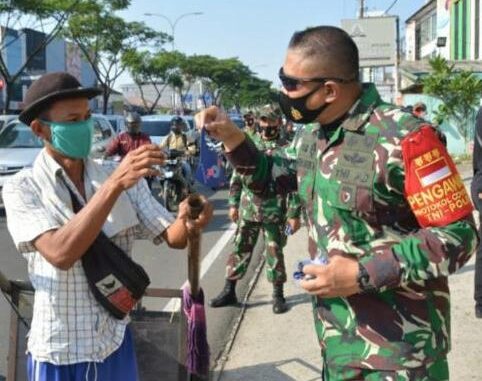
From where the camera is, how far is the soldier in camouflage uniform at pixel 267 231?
5.68 metres

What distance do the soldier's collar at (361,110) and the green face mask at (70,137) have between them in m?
0.89

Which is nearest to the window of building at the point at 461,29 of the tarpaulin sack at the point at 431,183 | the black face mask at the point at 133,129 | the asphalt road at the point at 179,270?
the black face mask at the point at 133,129

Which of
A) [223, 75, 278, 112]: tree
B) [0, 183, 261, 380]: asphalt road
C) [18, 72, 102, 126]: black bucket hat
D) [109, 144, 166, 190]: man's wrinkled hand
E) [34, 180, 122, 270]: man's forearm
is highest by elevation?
[223, 75, 278, 112]: tree

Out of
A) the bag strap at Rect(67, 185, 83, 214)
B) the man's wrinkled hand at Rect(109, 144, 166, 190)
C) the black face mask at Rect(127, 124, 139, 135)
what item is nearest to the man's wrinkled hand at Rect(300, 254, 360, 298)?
the man's wrinkled hand at Rect(109, 144, 166, 190)

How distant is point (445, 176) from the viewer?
77.6 inches

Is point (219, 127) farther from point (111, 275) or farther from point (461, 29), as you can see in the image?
point (461, 29)

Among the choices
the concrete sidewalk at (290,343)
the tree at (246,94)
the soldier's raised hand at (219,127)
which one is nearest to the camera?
the soldier's raised hand at (219,127)

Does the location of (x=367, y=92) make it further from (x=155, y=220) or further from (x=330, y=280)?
(x=155, y=220)

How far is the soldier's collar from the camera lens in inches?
85.7

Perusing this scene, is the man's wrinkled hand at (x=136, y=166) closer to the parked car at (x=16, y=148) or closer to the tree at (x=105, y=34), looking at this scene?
the parked car at (x=16, y=148)

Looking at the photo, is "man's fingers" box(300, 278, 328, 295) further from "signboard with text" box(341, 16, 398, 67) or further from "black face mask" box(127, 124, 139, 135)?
"signboard with text" box(341, 16, 398, 67)

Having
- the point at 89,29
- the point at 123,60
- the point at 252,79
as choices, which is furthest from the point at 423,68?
the point at 252,79

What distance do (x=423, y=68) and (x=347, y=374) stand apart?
2304 cm

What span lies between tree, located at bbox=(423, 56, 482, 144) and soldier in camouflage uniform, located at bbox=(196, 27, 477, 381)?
17.8 m
